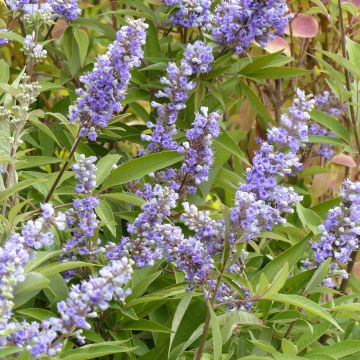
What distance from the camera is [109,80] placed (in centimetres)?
260

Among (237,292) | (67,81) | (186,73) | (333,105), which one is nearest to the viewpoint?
(237,292)

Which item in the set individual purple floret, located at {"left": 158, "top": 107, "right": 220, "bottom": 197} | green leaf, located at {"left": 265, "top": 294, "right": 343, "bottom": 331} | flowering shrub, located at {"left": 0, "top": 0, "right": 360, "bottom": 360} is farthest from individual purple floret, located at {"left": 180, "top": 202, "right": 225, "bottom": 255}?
individual purple floret, located at {"left": 158, "top": 107, "right": 220, "bottom": 197}

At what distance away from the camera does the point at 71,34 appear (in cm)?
383

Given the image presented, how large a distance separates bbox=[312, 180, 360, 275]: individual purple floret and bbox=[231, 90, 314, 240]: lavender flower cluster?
0.50 feet

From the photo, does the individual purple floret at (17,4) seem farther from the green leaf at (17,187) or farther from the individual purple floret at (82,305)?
the individual purple floret at (82,305)

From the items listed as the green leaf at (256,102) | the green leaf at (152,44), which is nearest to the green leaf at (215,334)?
the green leaf at (256,102)

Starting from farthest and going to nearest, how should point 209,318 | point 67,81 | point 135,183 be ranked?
point 67,81 < point 135,183 < point 209,318

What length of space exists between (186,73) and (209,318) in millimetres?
896

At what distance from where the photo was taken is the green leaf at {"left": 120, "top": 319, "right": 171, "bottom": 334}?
2.72 meters

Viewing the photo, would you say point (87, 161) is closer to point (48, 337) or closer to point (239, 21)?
point (48, 337)

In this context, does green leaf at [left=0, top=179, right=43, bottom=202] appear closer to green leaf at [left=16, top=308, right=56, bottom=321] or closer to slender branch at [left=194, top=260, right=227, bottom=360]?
green leaf at [left=16, top=308, right=56, bottom=321]

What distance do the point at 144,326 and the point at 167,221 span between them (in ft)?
1.53

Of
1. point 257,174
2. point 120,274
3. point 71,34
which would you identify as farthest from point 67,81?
point 120,274

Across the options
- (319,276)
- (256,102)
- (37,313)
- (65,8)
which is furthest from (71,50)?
(319,276)
